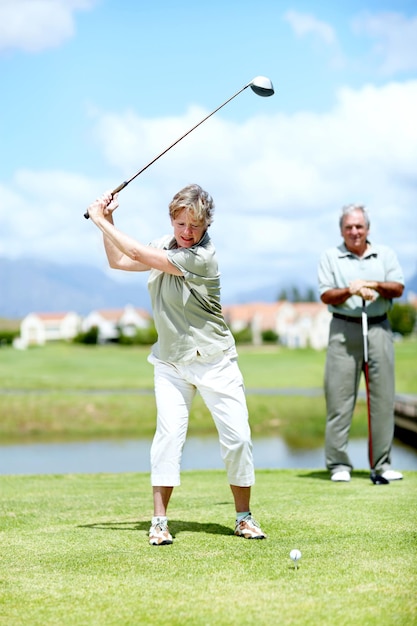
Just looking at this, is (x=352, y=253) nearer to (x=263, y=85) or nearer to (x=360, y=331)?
(x=360, y=331)

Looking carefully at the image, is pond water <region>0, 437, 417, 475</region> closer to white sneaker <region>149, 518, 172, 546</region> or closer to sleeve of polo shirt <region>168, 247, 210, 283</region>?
white sneaker <region>149, 518, 172, 546</region>

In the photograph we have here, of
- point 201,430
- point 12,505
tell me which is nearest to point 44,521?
point 12,505

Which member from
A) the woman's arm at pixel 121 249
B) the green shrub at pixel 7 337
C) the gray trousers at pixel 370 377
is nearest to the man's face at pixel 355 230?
the gray trousers at pixel 370 377

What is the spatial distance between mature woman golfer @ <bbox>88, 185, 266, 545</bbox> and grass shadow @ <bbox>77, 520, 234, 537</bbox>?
214mm

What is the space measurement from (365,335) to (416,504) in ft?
6.41

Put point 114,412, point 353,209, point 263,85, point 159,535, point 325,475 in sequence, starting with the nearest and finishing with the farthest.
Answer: point 159,535, point 263,85, point 353,209, point 325,475, point 114,412

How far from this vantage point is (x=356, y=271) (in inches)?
295

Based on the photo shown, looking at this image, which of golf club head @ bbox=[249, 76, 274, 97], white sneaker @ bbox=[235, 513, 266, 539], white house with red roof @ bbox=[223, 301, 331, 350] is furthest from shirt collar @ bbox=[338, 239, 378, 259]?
white house with red roof @ bbox=[223, 301, 331, 350]

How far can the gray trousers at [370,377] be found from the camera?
7492 millimetres

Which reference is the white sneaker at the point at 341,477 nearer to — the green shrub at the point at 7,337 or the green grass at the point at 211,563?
the green grass at the point at 211,563

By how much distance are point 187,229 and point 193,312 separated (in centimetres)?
43

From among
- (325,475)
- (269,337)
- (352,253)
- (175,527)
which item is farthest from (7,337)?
(175,527)

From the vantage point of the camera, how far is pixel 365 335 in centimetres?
733

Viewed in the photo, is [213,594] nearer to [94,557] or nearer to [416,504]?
[94,557]
